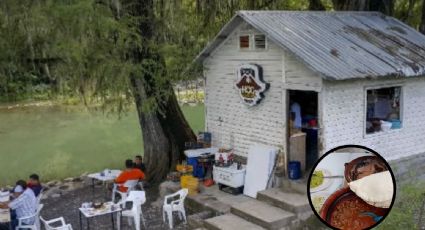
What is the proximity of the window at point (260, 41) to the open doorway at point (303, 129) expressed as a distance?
3.49ft

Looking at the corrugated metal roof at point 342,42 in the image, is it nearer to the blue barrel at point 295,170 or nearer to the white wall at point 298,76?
the white wall at point 298,76

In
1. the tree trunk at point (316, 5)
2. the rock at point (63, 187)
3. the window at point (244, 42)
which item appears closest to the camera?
the window at point (244, 42)

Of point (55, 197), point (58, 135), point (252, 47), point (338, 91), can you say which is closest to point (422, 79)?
point (338, 91)

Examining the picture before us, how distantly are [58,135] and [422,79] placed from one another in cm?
1508

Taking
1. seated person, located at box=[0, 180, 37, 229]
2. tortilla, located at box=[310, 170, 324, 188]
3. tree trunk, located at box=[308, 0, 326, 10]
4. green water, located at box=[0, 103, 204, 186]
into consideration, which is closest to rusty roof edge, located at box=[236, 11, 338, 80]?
green water, located at box=[0, 103, 204, 186]

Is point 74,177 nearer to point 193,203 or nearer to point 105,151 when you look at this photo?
point 105,151

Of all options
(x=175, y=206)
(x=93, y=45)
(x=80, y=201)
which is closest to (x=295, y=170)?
(x=175, y=206)

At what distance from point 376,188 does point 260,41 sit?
27.0ft

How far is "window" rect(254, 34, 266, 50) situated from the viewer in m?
10.1

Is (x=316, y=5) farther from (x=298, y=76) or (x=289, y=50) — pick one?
(x=289, y=50)

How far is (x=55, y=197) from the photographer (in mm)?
12133

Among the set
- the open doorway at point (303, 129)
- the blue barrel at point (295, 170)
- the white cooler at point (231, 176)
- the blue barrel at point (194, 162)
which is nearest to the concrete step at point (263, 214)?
the white cooler at point (231, 176)

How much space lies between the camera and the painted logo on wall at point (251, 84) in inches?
397

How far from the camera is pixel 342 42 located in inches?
396
